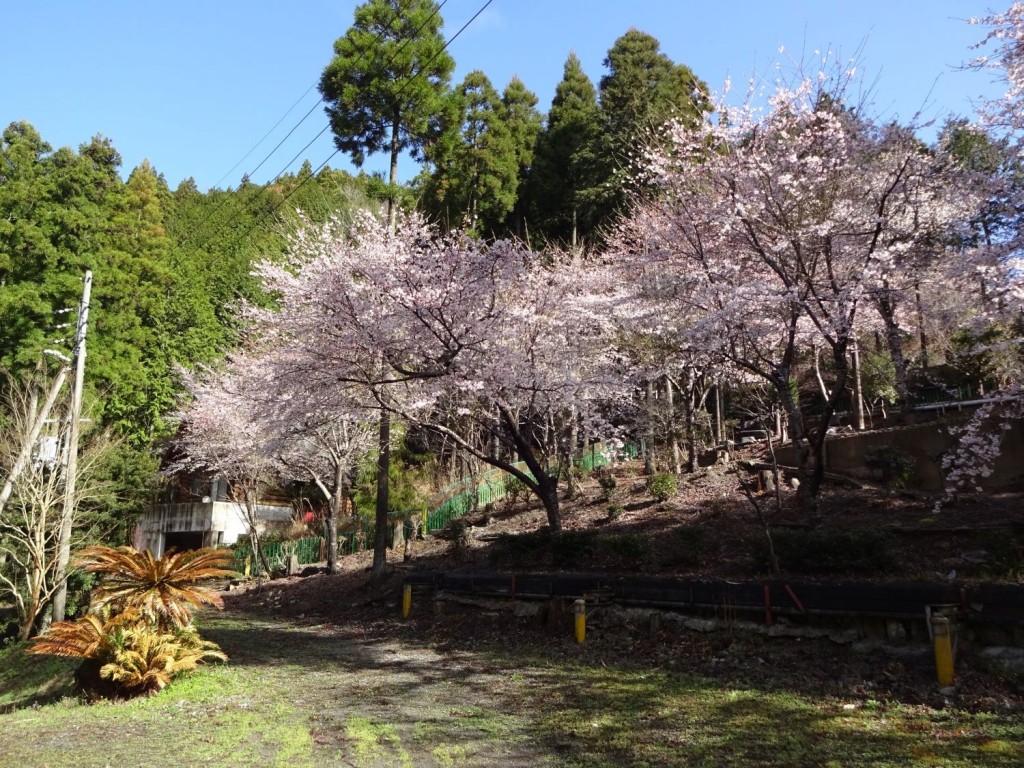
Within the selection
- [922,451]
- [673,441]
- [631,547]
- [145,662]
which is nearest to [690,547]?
[631,547]

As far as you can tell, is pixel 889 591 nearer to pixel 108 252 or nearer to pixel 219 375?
pixel 219 375

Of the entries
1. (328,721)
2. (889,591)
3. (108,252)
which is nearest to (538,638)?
(328,721)

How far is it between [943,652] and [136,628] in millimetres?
8581

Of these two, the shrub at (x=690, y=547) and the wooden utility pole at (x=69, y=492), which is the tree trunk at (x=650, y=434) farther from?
the wooden utility pole at (x=69, y=492)

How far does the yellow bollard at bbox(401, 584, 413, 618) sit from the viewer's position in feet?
41.7

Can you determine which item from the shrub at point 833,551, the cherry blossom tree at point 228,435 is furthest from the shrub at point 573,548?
the cherry blossom tree at point 228,435

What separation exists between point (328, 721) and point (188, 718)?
5.13ft

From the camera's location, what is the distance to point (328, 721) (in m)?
6.45

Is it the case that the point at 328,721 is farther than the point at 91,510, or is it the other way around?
the point at 91,510

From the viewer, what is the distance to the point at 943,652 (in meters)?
6.24

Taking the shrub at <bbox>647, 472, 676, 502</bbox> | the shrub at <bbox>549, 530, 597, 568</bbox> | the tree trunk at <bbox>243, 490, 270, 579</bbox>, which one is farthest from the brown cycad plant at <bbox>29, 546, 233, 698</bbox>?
the tree trunk at <bbox>243, 490, 270, 579</bbox>

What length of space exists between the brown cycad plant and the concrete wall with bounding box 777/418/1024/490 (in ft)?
39.8

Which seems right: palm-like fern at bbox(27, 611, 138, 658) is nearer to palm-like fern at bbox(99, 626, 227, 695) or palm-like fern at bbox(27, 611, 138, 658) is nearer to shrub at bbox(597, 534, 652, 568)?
palm-like fern at bbox(99, 626, 227, 695)

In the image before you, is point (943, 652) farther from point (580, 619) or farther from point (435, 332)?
point (435, 332)
